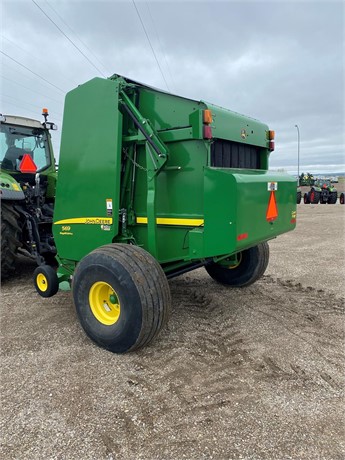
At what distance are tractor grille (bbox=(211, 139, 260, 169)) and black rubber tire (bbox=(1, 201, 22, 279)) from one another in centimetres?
282

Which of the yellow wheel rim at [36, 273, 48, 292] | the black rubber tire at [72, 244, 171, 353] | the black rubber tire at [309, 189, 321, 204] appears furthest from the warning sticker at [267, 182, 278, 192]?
the black rubber tire at [309, 189, 321, 204]

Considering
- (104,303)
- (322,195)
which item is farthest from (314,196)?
(104,303)

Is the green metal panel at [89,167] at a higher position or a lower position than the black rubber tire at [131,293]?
higher

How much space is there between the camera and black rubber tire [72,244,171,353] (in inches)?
109

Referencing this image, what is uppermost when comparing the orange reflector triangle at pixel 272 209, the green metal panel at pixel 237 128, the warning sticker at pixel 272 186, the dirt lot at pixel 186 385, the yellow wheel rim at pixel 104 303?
the green metal panel at pixel 237 128

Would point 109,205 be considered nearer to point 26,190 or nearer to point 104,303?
point 104,303

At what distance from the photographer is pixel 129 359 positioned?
9.48 ft

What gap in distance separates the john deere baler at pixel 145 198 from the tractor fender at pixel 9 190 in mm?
1143

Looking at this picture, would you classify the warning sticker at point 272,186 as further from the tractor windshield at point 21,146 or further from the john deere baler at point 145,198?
the tractor windshield at point 21,146

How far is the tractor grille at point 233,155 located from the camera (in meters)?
3.27

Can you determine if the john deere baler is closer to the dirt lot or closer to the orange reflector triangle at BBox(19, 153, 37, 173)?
the dirt lot

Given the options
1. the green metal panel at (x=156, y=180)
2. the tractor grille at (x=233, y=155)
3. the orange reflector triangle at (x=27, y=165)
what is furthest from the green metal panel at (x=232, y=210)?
the orange reflector triangle at (x=27, y=165)

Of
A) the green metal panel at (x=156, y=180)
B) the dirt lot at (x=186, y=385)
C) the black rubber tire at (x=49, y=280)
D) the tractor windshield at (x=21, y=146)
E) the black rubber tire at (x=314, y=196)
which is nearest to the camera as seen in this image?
the dirt lot at (x=186, y=385)

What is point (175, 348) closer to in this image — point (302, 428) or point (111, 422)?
point (111, 422)
